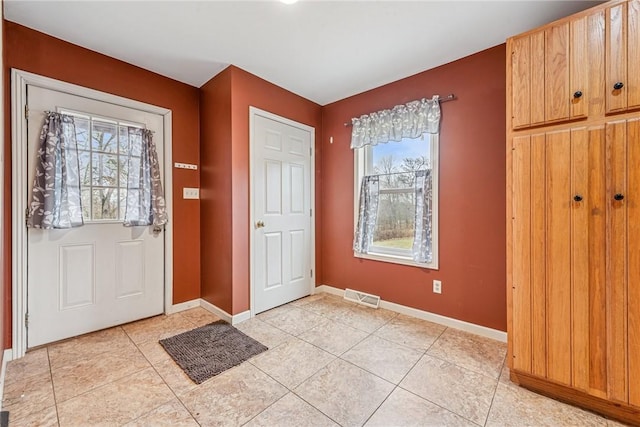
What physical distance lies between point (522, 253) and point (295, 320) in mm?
1934

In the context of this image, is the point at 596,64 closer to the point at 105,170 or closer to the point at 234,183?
the point at 234,183

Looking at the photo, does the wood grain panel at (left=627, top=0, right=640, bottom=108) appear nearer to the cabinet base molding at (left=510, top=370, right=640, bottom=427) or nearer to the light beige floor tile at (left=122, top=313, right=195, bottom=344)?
the cabinet base molding at (left=510, top=370, right=640, bottom=427)

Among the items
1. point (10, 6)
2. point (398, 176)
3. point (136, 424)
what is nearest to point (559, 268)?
point (398, 176)

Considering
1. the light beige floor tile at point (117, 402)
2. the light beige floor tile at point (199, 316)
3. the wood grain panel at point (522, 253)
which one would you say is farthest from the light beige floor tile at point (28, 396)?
the wood grain panel at point (522, 253)

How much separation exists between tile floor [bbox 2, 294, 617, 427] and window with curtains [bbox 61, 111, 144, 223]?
109cm

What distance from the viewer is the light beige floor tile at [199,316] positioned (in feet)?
8.41

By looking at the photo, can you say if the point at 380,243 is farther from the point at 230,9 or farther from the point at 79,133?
the point at 79,133

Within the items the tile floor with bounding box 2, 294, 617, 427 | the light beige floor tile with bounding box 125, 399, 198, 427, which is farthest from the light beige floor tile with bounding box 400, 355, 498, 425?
the light beige floor tile with bounding box 125, 399, 198, 427

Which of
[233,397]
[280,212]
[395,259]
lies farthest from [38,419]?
[395,259]

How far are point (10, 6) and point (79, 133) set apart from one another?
2.75 ft

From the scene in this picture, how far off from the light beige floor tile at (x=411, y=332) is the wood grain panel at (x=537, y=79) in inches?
68.5

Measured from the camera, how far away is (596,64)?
54.7 inches

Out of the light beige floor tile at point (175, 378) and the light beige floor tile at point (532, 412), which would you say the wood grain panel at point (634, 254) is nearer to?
the light beige floor tile at point (532, 412)

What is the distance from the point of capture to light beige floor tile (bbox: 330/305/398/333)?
245cm
